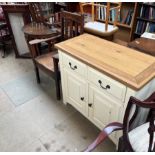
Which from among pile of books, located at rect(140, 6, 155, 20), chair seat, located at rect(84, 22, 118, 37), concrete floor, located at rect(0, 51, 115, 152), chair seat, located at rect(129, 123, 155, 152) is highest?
pile of books, located at rect(140, 6, 155, 20)

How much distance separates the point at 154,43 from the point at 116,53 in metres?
0.88

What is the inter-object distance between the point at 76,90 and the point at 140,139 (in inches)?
31.5

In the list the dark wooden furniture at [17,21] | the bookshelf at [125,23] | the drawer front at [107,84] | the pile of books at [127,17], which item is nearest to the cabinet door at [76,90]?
the drawer front at [107,84]

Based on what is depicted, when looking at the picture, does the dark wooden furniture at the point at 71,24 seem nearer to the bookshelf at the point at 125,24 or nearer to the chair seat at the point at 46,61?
the chair seat at the point at 46,61

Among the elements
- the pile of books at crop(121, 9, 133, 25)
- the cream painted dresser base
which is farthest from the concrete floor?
the pile of books at crop(121, 9, 133, 25)

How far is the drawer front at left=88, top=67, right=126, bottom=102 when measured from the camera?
1234 millimetres

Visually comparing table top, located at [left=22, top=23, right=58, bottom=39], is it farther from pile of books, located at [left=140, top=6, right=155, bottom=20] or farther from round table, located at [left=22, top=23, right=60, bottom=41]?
pile of books, located at [left=140, top=6, right=155, bottom=20]

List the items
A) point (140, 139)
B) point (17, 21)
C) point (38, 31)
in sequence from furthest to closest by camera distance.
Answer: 1. point (17, 21)
2. point (38, 31)
3. point (140, 139)

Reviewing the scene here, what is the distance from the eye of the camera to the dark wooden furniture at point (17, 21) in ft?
8.71

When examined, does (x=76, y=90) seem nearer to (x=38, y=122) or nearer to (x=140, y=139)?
(x=38, y=122)

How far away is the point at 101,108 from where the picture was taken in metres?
1.53

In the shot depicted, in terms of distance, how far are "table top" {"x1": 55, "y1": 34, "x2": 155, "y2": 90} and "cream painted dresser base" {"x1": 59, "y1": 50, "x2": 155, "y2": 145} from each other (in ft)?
0.19

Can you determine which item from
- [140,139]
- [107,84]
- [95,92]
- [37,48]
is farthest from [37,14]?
[140,139]

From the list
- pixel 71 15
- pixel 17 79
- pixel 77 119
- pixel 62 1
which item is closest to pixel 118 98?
pixel 77 119
